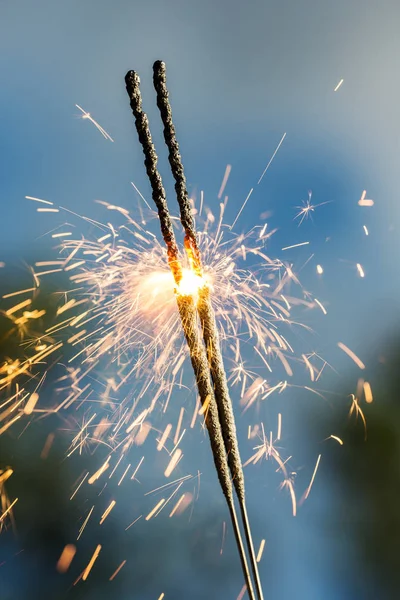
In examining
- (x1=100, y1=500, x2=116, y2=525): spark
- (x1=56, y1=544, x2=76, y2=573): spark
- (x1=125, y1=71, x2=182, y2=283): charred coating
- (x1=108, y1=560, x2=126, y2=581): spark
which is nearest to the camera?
(x1=125, y1=71, x2=182, y2=283): charred coating

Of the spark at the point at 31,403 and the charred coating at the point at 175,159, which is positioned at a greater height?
the charred coating at the point at 175,159

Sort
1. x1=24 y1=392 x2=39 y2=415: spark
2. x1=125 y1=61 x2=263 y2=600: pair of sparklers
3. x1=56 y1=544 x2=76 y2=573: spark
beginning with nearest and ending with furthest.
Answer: x1=125 y1=61 x2=263 y2=600: pair of sparklers, x1=24 y1=392 x2=39 y2=415: spark, x1=56 y1=544 x2=76 y2=573: spark

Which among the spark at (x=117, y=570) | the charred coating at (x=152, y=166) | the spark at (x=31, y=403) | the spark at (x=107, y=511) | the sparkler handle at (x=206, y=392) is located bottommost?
the spark at (x=117, y=570)

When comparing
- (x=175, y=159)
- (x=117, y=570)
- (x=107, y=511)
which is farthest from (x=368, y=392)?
(x=175, y=159)

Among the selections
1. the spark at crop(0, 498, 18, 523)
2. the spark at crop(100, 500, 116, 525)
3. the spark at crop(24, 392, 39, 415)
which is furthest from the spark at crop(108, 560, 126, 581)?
the spark at crop(24, 392, 39, 415)

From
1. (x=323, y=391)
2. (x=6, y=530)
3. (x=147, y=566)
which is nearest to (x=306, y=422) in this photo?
(x=323, y=391)

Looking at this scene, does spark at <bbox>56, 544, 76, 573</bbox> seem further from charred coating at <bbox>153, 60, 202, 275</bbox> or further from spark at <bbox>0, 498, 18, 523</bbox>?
charred coating at <bbox>153, 60, 202, 275</bbox>

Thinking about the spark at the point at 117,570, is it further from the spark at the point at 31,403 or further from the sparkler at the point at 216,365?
the sparkler at the point at 216,365

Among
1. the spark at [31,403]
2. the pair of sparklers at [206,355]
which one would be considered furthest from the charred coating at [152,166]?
the spark at [31,403]

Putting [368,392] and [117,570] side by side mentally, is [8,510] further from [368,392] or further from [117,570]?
[368,392]

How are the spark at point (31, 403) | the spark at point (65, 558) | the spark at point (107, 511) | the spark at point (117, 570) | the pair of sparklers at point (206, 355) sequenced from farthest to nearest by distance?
1. the spark at point (107, 511)
2. the spark at point (117, 570)
3. the spark at point (65, 558)
4. the spark at point (31, 403)
5. the pair of sparklers at point (206, 355)

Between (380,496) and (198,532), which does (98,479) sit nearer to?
(198,532)

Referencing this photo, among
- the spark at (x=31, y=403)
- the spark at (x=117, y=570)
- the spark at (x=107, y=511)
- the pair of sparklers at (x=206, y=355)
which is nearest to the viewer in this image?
the pair of sparklers at (x=206, y=355)
